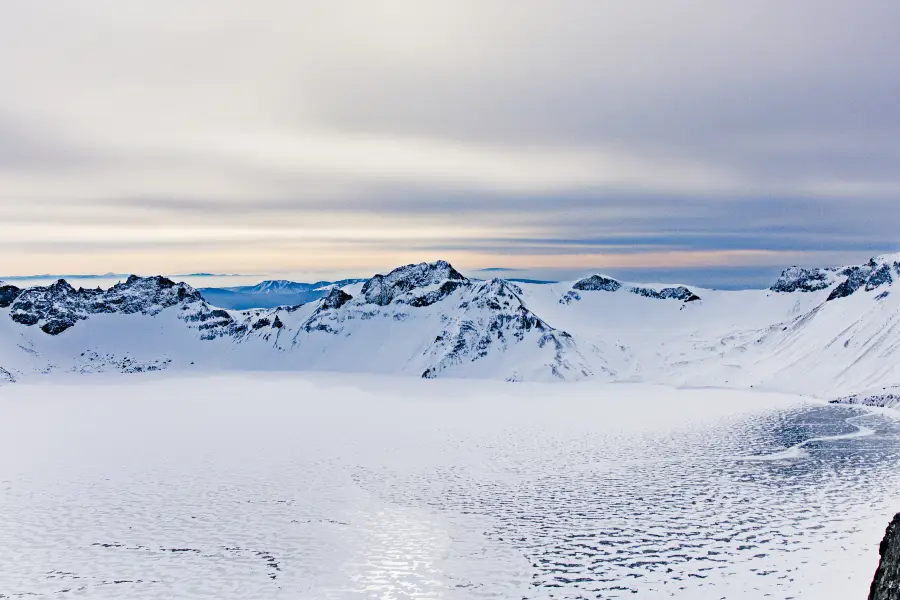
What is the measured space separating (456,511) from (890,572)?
46.8m

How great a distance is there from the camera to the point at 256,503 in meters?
74.6

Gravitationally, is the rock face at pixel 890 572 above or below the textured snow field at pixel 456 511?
above

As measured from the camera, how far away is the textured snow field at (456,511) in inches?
1923

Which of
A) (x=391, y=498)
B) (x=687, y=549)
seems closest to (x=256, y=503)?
(x=391, y=498)

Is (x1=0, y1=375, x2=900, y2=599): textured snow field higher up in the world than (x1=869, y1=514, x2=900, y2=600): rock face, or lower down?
lower down

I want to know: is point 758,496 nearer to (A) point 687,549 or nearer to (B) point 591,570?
(A) point 687,549

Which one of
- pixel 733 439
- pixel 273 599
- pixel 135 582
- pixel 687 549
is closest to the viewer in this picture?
pixel 273 599

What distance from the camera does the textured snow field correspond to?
48.8 metres

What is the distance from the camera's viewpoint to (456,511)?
6869cm

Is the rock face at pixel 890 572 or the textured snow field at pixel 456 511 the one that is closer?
the rock face at pixel 890 572

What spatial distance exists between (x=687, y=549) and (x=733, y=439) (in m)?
65.0

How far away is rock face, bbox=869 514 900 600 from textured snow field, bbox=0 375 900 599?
18.9 m

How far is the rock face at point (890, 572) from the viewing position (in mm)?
25053

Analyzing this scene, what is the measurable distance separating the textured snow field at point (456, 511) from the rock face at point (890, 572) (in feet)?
62.1
